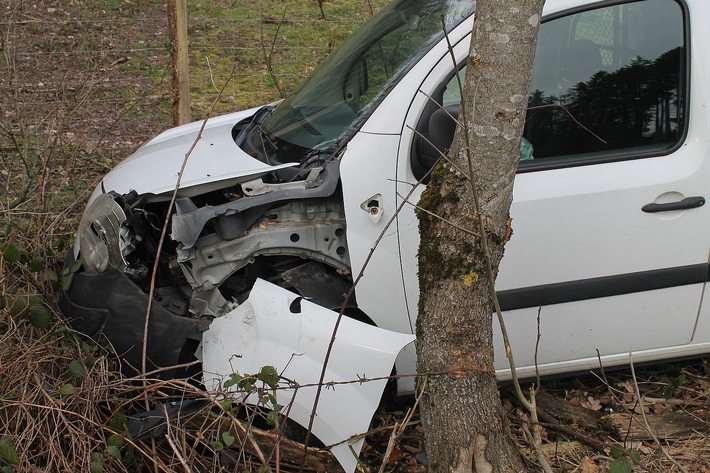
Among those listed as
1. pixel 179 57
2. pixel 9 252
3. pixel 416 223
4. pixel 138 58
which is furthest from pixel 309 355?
pixel 138 58

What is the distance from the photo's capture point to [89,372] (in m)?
3.22

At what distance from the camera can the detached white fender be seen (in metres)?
3.02

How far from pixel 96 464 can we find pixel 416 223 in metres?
1.54

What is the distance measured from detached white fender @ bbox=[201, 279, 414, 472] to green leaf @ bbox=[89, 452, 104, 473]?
1.69 ft

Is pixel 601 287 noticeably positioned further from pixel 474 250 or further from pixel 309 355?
pixel 309 355

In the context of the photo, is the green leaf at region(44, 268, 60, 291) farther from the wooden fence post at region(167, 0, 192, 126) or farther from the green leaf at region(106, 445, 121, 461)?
the wooden fence post at region(167, 0, 192, 126)

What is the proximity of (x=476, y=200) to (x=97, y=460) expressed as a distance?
1650 millimetres

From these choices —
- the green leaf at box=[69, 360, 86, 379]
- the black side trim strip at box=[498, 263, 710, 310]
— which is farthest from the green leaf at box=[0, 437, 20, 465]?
the black side trim strip at box=[498, 263, 710, 310]

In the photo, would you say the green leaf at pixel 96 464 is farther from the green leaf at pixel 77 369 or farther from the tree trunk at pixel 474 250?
the tree trunk at pixel 474 250

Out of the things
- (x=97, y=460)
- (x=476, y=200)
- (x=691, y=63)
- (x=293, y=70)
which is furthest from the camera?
(x=293, y=70)

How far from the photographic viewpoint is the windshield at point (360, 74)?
11.1 ft

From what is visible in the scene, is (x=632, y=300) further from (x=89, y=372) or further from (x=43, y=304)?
(x=43, y=304)

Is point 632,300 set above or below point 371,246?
below

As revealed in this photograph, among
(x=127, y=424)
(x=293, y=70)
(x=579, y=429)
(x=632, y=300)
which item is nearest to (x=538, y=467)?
(x=579, y=429)
